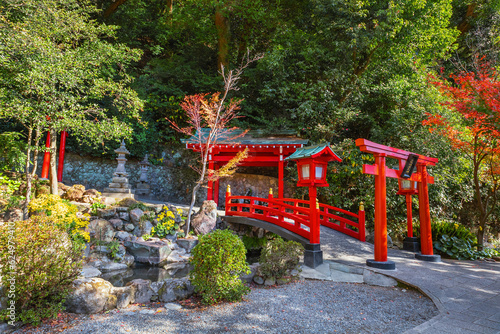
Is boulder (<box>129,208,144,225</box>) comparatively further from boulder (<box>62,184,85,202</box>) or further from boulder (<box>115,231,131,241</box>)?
boulder (<box>62,184,85,202</box>)

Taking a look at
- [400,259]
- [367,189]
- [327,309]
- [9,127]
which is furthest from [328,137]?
[9,127]

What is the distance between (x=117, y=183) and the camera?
10.3 metres

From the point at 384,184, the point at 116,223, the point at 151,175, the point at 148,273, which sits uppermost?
the point at 151,175

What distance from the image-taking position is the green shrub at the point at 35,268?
341cm

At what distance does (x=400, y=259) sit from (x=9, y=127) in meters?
15.7

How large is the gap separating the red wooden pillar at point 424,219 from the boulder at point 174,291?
5798mm

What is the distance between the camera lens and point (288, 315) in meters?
3.76

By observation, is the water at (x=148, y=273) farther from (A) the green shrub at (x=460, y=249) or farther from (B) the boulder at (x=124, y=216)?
(A) the green shrub at (x=460, y=249)

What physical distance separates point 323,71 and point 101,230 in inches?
441

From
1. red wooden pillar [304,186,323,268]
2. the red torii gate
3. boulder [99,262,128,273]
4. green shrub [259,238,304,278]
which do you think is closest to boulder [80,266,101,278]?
boulder [99,262,128,273]

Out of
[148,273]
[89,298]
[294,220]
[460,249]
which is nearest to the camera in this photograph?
[89,298]

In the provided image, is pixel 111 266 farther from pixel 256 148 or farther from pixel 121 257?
pixel 256 148

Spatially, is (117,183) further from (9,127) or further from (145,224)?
(9,127)

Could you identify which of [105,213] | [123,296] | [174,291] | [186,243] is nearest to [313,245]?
[174,291]
